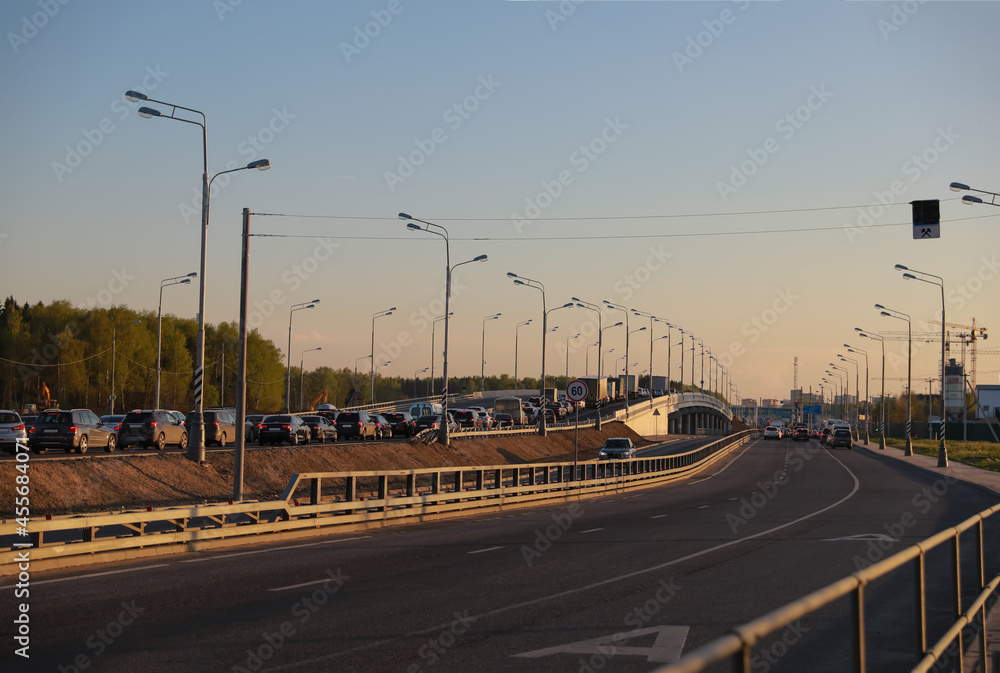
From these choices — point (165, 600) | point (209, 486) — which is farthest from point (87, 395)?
point (165, 600)

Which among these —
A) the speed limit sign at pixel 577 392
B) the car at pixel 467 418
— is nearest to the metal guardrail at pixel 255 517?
the speed limit sign at pixel 577 392

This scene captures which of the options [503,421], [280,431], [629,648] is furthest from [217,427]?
[503,421]

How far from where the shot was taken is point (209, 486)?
35.2 metres

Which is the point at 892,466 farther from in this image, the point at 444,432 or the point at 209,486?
the point at 209,486

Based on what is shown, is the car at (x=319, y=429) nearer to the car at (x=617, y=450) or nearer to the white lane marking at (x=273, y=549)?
the car at (x=617, y=450)

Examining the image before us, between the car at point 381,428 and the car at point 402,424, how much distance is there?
119 cm

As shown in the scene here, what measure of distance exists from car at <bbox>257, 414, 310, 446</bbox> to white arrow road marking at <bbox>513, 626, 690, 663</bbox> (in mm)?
44135

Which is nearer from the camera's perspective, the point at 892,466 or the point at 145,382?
the point at 892,466

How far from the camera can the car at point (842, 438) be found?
329 feet

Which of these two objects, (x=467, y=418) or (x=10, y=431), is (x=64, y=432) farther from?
(x=467, y=418)

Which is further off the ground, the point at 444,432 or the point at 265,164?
the point at 265,164

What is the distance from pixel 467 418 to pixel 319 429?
2731 centimetres

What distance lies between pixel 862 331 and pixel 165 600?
89124 mm

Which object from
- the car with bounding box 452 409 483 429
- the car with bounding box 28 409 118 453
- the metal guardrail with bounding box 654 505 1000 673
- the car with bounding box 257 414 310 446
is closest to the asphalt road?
the metal guardrail with bounding box 654 505 1000 673
